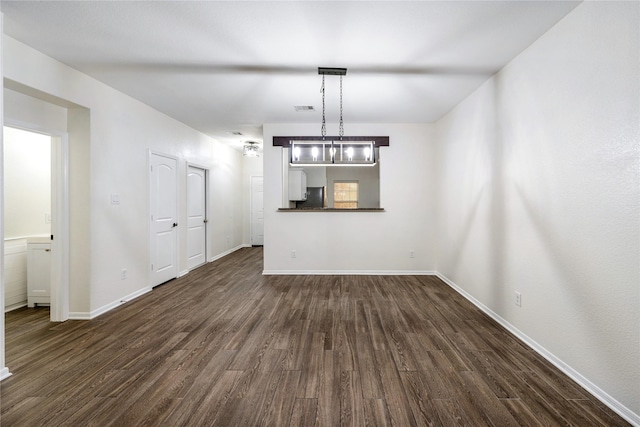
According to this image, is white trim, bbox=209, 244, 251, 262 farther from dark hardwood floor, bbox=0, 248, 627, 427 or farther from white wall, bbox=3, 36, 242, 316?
dark hardwood floor, bbox=0, 248, 627, 427

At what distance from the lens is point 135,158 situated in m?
3.84

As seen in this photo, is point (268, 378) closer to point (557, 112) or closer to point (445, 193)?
point (557, 112)

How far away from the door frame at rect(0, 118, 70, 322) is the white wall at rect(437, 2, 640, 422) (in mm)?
4763

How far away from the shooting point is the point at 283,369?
2.14 meters

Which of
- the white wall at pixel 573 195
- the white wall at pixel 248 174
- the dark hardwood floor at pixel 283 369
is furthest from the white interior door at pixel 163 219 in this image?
the white wall at pixel 573 195

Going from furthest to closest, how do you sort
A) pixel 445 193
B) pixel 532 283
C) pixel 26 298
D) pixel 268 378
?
pixel 445 193
pixel 26 298
pixel 532 283
pixel 268 378

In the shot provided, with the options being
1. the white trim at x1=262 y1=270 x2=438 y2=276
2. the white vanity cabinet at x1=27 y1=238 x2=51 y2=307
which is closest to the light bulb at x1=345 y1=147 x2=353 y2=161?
the white trim at x1=262 y1=270 x2=438 y2=276

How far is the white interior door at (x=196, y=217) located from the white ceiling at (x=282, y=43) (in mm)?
1906

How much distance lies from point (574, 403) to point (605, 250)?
997 mm

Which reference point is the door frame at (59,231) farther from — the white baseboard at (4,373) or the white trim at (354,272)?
the white trim at (354,272)

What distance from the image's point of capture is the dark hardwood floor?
1686 mm

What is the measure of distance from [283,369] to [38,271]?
11.5 feet

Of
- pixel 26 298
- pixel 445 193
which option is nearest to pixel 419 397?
pixel 445 193

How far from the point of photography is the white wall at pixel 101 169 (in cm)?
272
